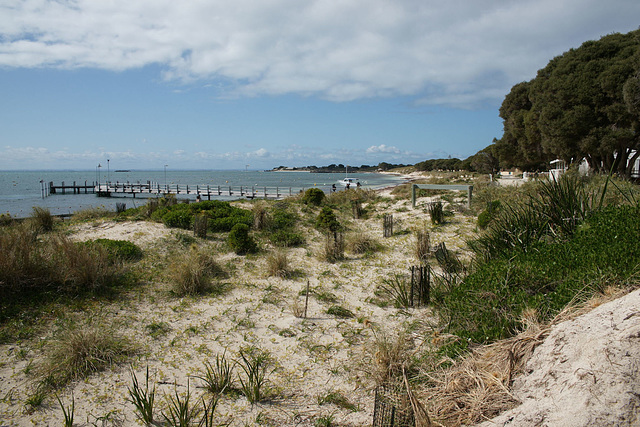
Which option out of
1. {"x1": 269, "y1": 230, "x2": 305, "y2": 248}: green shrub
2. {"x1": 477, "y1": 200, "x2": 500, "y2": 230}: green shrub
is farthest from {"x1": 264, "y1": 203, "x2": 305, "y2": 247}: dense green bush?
{"x1": 477, "y1": 200, "x2": 500, "y2": 230}: green shrub

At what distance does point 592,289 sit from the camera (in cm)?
369

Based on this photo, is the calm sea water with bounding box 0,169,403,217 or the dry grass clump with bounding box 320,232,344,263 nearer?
the dry grass clump with bounding box 320,232,344,263

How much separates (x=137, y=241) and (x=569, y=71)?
21.4 metres

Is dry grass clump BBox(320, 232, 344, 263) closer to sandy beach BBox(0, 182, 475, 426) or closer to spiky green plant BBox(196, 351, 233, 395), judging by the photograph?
sandy beach BBox(0, 182, 475, 426)

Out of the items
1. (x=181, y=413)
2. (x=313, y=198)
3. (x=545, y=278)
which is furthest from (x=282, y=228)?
(x=181, y=413)

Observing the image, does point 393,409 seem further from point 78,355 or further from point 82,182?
point 82,182

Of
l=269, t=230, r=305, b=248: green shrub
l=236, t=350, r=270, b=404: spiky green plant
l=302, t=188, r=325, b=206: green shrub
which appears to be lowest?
l=236, t=350, r=270, b=404: spiky green plant

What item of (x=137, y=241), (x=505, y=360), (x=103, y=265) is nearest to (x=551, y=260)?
(x=505, y=360)

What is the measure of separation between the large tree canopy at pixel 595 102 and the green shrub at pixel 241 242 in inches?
597

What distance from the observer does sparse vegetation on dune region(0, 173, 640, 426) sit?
3.51m

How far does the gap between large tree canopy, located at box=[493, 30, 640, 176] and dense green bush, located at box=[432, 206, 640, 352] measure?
13.7 metres

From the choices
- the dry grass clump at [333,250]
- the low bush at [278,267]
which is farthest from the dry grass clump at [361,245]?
the low bush at [278,267]

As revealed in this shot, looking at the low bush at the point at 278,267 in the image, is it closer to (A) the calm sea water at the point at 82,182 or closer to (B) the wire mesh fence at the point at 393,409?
(B) the wire mesh fence at the point at 393,409

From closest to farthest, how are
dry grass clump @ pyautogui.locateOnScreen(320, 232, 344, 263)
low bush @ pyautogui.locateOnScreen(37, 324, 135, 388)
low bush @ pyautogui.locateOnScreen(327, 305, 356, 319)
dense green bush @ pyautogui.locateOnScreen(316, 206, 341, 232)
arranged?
low bush @ pyautogui.locateOnScreen(37, 324, 135, 388) → low bush @ pyautogui.locateOnScreen(327, 305, 356, 319) → dry grass clump @ pyautogui.locateOnScreen(320, 232, 344, 263) → dense green bush @ pyautogui.locateOnScreen(316, 206, 341, 232)
